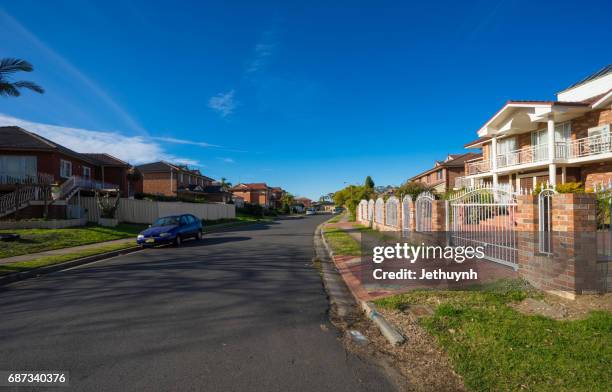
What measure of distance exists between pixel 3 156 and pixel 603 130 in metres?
37.1

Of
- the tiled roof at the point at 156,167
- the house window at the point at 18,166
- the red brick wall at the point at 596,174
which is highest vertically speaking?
the tiled roof at the point at 156,167

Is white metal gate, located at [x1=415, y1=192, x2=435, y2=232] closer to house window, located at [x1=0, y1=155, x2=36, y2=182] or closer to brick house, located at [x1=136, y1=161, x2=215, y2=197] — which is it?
house window, located at [x1=0, y1=155, x2=36, y2=182]

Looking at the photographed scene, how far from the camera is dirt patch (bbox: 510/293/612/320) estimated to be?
4.32 metres

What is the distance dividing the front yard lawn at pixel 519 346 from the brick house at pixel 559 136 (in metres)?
18.1

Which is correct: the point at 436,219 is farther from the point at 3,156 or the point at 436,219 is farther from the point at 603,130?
the point at 3,156

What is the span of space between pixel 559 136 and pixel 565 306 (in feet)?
67.8

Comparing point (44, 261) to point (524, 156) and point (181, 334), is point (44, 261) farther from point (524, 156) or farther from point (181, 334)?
point (524, 156)

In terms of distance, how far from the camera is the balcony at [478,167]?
26.5m

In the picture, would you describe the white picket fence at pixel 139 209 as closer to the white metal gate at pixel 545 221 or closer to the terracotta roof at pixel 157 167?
the terracotta roof at pixel 157 167

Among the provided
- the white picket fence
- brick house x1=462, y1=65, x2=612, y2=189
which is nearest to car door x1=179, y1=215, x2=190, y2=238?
the white picket fence

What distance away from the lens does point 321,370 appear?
3369mm

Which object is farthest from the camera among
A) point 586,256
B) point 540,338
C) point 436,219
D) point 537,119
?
point 537,119

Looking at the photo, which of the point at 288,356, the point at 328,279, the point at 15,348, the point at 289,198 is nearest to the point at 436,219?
the point at 328,279

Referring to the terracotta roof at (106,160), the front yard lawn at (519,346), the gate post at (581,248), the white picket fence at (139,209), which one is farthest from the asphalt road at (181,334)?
the terracotta roof at (106,160)
